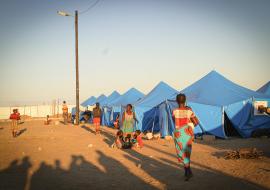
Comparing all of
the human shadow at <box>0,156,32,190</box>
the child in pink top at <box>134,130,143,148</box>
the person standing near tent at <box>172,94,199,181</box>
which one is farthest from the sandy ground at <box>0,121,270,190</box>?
the child in pink top at <box>134,130,143,148</box>

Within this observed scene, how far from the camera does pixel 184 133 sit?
6.61 metres

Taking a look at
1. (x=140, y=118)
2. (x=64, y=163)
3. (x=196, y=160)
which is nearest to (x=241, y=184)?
(x=196, y=160)

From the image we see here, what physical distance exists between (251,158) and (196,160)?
1511 mm

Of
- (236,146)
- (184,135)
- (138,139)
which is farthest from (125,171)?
(236,146)

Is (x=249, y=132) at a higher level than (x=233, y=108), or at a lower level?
lower

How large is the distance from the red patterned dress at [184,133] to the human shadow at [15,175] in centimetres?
314

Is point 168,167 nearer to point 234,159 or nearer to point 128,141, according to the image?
point 234,159

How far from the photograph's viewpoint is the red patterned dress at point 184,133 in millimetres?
6559

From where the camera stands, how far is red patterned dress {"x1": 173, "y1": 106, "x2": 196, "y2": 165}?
258 inches

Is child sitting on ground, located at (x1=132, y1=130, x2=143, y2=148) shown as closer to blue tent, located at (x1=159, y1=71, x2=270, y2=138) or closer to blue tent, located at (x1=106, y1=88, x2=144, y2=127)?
blue tent, located at (x1=159, y1=71, x2=270, y2=138)

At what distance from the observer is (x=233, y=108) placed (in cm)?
1619

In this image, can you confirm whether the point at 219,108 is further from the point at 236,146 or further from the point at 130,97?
the point at 130,97

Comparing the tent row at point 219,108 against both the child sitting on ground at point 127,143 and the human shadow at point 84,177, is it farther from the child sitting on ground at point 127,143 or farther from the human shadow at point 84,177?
the human shadow at point 84,177

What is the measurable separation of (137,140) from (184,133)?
19.8 ft
